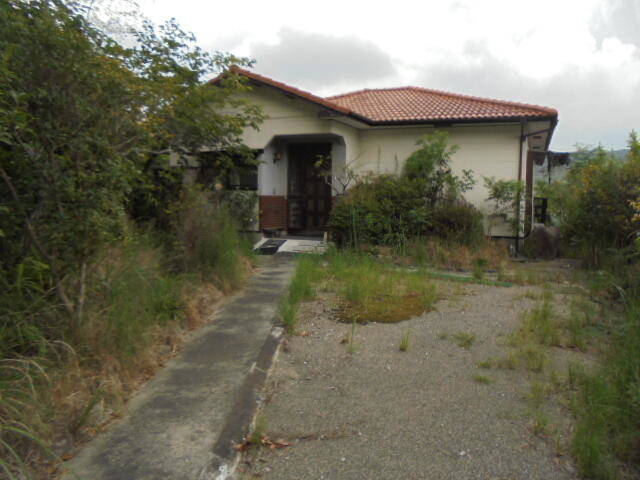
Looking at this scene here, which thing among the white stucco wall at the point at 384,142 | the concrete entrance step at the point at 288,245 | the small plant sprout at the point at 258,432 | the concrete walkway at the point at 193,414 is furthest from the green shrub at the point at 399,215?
the small plant sprout at the point at 258,432

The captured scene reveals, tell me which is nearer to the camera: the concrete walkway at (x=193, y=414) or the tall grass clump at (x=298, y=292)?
the concrete walkway at (x=193, y=414)

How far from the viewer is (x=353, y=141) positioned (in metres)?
12.5

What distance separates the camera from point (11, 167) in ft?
11.1

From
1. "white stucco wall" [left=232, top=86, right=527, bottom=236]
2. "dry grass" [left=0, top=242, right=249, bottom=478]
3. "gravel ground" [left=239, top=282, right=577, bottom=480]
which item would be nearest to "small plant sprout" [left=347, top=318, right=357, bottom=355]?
"gravel ground" [left=239, top=282, right=577, bottom=480]

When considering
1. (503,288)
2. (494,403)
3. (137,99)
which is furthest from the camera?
(503,288)

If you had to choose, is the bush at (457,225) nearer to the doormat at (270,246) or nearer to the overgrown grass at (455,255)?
the overgrown grass at (455,255)

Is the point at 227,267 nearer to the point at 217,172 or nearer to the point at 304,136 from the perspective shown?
the point at 217,172

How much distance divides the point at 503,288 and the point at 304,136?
6544 mm

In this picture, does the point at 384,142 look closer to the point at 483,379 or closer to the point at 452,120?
the point at 452,120

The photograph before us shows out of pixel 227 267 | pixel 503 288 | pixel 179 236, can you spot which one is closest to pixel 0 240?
pixel 179 236

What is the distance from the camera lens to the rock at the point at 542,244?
429 inches

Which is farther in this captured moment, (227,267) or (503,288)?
(503,288)

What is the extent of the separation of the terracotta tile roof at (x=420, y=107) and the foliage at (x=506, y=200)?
1.49m

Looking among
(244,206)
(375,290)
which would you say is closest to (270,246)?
(244,206)
